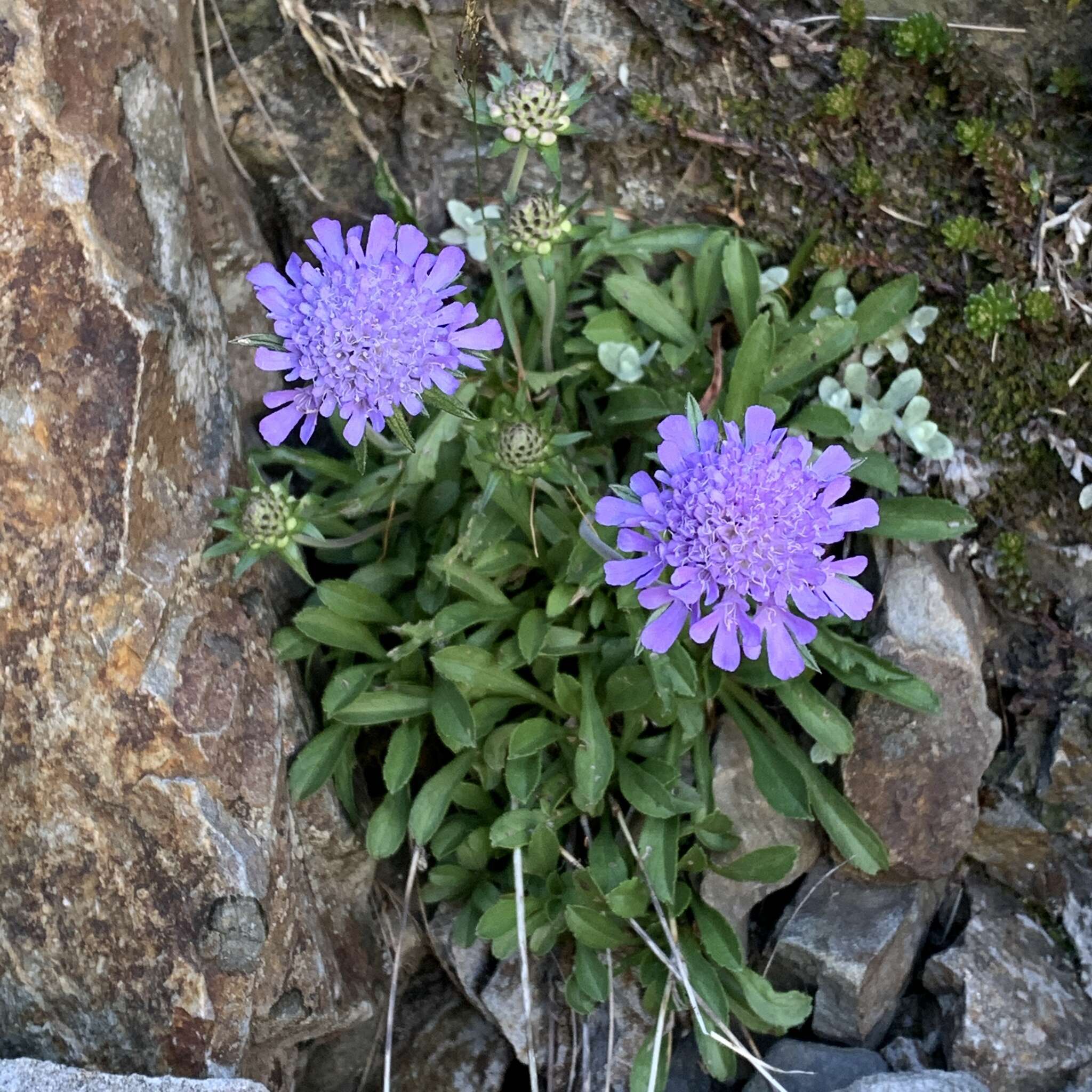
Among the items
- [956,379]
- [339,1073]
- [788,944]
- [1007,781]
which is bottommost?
[339,1073]

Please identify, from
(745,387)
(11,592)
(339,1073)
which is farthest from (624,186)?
(339,1073)

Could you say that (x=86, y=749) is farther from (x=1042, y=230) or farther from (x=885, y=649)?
(x=1042, y=230)

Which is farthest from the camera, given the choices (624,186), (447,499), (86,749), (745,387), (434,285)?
(624,186)

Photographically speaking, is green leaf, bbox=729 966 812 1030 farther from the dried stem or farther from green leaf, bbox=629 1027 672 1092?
the dried stem

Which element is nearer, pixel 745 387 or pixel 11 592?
pixel 11 592

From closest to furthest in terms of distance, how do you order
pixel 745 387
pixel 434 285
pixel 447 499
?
pixel 434 285
pixel 745 387
pixel 447 499

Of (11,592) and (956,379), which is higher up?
(956,379)
